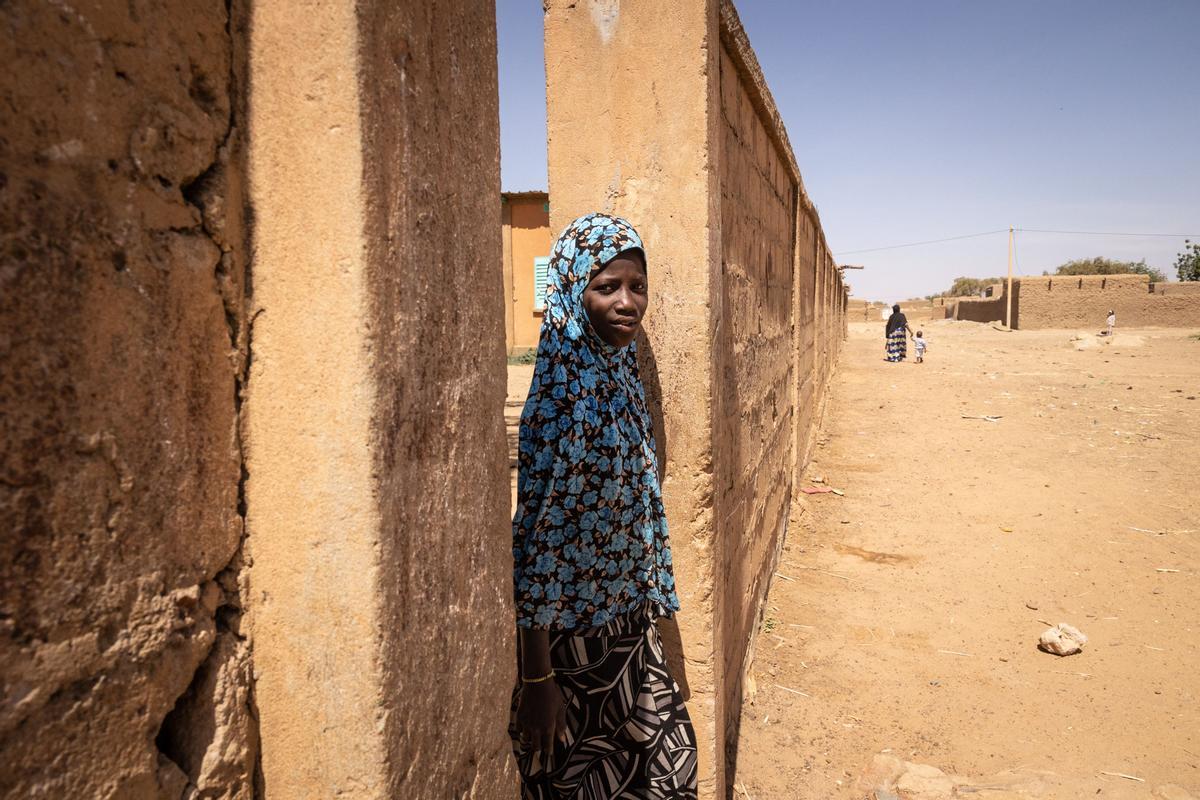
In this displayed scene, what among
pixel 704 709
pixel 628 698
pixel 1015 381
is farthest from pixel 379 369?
pixel 1015 381

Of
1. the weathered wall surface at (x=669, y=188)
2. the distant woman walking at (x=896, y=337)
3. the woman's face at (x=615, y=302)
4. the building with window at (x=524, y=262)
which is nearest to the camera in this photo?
the woman's face at (x=615, y=302)

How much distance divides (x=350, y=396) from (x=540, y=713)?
1.17 metres

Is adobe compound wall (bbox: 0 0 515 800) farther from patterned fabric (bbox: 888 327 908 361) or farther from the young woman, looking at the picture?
patterned fabric (bbox: 888 327 908 361)

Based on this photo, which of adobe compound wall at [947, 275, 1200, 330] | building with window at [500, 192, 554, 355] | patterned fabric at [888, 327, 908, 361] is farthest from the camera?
adobe compound wall at [947, 275, 1200, 330]

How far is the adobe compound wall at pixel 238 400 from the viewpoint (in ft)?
2.27

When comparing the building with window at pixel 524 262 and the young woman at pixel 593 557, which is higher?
the building with window at pixel 524 262

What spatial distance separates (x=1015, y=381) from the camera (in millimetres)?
14117

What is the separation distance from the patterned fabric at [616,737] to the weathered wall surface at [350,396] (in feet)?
2.97

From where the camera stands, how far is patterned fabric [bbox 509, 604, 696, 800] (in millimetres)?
1914

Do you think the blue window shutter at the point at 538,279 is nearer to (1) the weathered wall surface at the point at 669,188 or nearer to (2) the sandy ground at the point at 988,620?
(2) the sandy ground at the point at 988,620

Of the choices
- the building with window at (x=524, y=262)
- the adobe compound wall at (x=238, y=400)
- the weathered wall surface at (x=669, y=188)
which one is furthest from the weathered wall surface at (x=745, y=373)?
the building with window at (x=524, y=262)

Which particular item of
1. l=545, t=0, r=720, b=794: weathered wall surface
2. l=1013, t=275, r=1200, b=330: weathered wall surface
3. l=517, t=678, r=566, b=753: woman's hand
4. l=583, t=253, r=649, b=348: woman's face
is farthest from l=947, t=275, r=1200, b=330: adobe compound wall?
l=517, t=678, r=566, b=753: woman's hand

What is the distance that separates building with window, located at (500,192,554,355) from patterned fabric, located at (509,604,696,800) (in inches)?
677

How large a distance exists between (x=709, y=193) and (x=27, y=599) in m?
2.11
